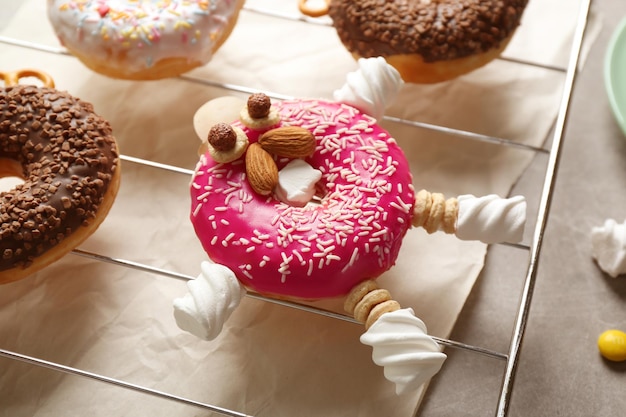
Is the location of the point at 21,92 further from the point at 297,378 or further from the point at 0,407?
the point at 297,378

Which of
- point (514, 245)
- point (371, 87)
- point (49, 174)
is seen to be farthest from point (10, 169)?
point (514, 245)

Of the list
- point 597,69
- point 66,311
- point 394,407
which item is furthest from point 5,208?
point 597,69

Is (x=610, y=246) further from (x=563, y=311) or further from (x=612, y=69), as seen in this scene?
(x=612, y=69)

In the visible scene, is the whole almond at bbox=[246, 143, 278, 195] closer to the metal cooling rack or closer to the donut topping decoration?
the donut topping decoration

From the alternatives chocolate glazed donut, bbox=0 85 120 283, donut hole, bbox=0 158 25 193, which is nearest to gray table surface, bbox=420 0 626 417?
chocolate glazed donut, bbox=0 85 120 283

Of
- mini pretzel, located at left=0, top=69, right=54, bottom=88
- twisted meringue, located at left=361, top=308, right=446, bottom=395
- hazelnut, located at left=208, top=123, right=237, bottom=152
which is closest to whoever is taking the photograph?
twisted meringue, located at left=361, top=308, right=446, bottom=395

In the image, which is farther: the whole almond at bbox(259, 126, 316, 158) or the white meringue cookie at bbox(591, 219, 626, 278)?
the white meringue cookie at bbox(591, 219, 626, 278)

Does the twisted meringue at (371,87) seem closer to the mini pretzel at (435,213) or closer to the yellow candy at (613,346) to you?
the mini pretzel at (435,213)
